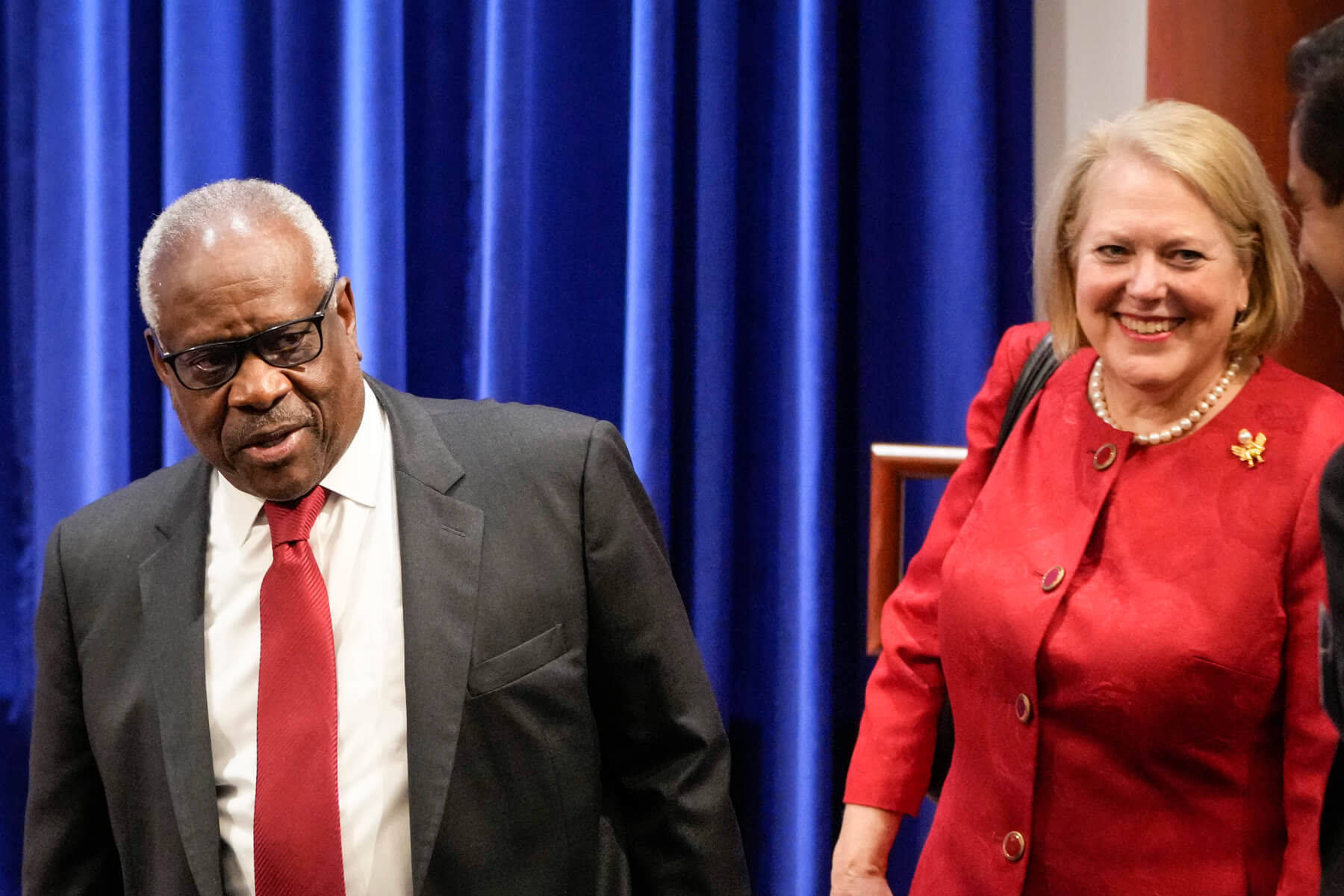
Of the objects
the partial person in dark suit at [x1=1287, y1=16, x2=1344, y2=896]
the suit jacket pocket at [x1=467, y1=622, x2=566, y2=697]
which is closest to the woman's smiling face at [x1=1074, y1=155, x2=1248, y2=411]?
the partial person in dark suit at [x1=1287, y1=16, x2=1344, y2=896]

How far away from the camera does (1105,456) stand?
133 centimetres

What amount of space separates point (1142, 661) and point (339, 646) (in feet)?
2.65

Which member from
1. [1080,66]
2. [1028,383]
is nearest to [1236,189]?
[1028,383]

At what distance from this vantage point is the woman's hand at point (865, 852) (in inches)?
58.2

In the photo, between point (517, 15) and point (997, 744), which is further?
point (517, 15)

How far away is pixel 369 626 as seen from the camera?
50.9 inches

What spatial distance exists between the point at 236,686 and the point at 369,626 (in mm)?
158

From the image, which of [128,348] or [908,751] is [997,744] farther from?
[128,348]

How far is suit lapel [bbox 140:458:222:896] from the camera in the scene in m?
1.26

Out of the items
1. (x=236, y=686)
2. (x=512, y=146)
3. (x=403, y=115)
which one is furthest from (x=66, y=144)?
(x=236, y=686)

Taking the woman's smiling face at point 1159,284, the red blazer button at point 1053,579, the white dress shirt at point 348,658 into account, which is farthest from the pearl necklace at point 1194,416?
the white dress shirt at point 348,658

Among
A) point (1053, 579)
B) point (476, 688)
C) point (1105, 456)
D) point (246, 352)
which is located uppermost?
point (246, 352)

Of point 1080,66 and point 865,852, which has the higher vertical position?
point 1080,66

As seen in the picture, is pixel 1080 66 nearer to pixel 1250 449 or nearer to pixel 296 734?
pixel 1250 449
